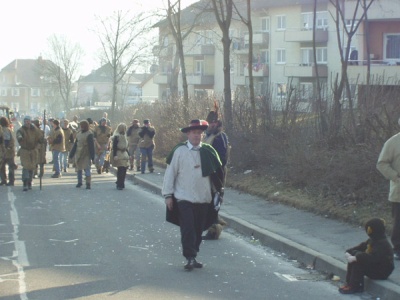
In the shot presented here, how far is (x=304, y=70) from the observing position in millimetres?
54844

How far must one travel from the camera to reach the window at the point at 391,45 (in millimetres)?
45531

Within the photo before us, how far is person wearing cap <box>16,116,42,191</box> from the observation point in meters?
21.3

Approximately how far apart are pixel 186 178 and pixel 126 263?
1.46m

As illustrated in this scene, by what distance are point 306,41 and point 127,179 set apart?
3303 centimetres

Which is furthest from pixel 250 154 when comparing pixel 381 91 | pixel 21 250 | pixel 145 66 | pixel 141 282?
pixel 145 66

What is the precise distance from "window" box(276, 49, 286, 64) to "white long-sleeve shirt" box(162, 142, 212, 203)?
50355 millimetres

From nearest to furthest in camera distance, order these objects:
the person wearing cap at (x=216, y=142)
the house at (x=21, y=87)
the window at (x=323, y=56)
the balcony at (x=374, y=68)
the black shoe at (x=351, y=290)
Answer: the black shoe at (x=351, y=290)
the person wearing cap at (x=216, y=142)
the balcony at (x=374, y=68)
the window at (x=323, y=56)
the house at (x=21, y=87)

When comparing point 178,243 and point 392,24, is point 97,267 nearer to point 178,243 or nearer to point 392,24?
point 178,243

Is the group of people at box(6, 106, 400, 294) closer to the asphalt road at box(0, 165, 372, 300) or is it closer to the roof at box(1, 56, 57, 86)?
the asphalt road at box(0, 165, 372, 300)

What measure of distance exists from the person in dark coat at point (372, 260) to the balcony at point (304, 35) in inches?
1820

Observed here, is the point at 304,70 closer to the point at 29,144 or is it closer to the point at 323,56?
the point at 323,56

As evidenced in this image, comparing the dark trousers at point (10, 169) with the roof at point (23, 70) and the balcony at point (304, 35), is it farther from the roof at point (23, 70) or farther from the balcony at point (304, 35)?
the roof at point (23, 70)

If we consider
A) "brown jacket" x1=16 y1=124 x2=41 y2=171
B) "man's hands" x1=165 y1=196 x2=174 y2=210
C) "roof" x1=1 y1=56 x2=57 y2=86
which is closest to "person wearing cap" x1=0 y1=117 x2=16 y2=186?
"brown jacket" x1=16 y1=124 x2=41 y2=171

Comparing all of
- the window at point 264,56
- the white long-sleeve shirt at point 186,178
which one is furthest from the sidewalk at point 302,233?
the window at point 264,56
